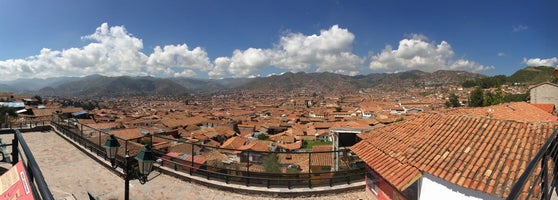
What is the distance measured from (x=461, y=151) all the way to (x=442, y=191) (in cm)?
128

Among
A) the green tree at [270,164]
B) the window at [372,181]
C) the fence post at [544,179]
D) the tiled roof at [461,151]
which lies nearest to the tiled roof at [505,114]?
the tiled roof at [461,151]

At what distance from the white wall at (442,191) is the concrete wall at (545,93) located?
41.2 m

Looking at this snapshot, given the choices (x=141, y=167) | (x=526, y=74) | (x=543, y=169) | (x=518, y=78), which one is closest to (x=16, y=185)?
(x=141, y=167)

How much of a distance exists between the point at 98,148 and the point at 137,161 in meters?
6.47

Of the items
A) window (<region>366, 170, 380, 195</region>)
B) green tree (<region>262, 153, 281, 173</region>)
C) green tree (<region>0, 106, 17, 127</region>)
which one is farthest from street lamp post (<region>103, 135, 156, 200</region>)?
green tree (<region>0, 106, 17, 127</region>)

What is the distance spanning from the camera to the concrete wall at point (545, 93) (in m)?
35.5

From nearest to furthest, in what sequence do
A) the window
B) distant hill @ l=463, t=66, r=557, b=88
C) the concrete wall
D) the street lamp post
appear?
Answer: the street lamp post
the window
the concrete wall
distant hill @ l=463, t=66, r=557, b=88

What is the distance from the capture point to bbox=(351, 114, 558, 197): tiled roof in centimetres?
602

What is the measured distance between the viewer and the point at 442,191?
21.3ft

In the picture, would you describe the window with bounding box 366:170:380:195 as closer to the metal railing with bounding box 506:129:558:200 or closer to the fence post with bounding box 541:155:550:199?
the metal railing with bounding box 506:129:558:200

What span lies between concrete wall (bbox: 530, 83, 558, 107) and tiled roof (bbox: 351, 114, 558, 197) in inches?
1530

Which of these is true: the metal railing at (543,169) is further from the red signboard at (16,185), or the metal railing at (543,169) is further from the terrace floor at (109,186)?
the terrace floor at (109,186)

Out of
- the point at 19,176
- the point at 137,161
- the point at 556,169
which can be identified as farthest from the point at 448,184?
the point at 19,176

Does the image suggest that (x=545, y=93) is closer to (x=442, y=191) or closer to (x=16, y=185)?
(x=442, y=191)
